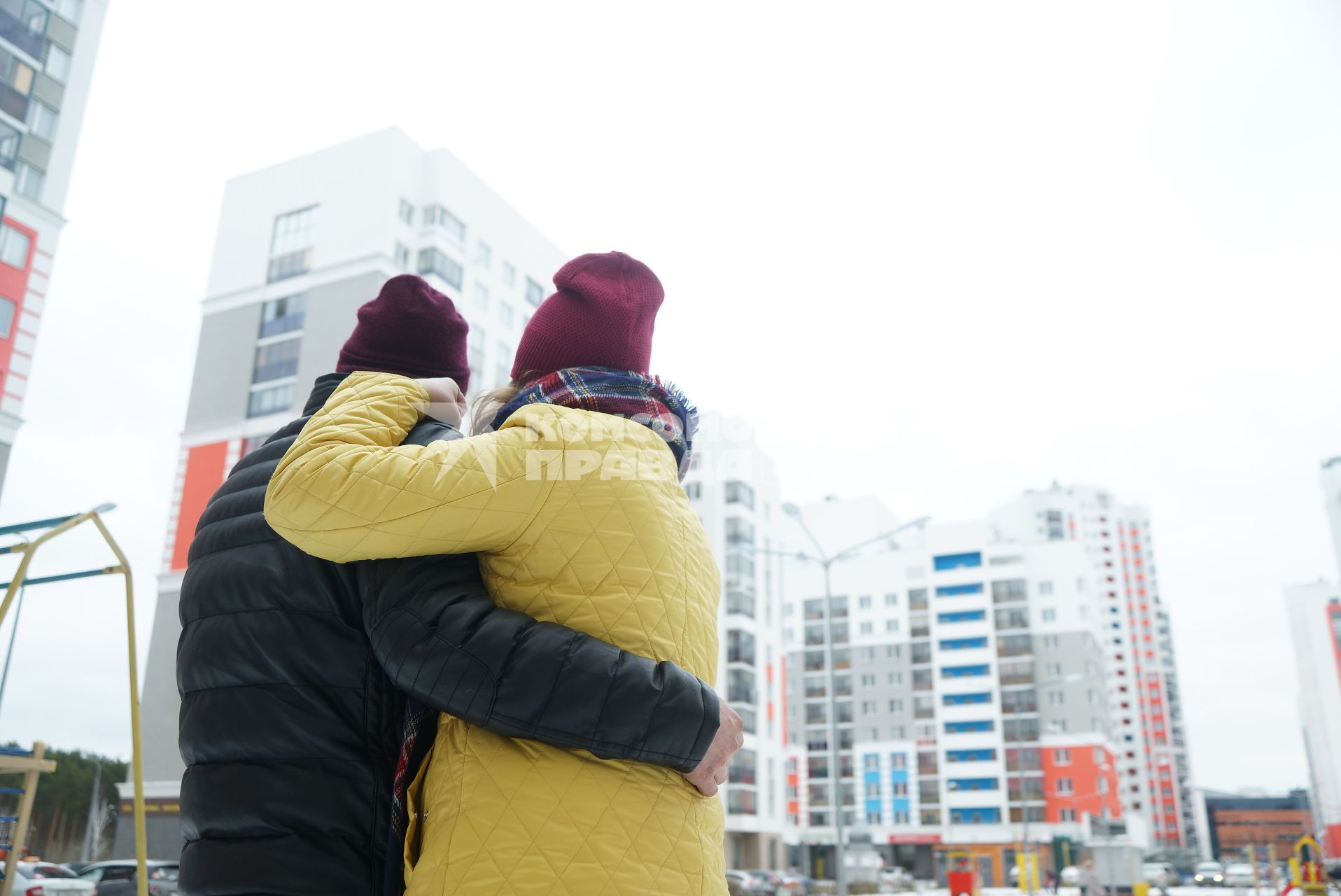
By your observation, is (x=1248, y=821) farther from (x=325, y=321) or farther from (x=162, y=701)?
(x=162, y=701)

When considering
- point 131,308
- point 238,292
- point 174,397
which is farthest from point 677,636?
point 238,292

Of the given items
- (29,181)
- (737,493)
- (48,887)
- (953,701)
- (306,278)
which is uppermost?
(306,278)

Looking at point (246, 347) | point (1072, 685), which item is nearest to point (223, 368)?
point (246, 347)

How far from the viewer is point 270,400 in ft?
58.0

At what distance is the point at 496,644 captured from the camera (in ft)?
2.25

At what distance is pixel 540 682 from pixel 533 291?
20.3m

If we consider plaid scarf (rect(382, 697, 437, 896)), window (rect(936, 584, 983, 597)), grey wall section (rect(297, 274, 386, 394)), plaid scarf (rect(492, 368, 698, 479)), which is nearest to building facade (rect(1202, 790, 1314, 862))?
window (rect(936, 584, 983, 597))

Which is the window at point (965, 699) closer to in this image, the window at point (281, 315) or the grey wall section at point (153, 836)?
the window at point (281, 315)

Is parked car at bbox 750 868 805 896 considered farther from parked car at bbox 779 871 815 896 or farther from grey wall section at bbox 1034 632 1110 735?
grey wall section at bbox 1034 632 1110 735

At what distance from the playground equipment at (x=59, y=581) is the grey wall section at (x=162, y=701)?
1350 cm

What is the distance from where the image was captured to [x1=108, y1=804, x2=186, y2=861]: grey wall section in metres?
13.2

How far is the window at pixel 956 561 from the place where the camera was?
3547 cm

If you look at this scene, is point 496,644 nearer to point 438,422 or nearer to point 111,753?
point 438,422

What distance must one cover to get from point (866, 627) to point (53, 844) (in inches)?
1367
